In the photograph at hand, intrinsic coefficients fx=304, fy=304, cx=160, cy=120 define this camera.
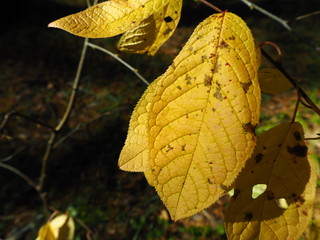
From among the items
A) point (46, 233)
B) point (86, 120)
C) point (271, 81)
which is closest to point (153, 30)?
point (271, 81)

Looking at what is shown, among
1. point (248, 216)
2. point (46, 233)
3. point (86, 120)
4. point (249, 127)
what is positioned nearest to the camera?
point (249, 127)

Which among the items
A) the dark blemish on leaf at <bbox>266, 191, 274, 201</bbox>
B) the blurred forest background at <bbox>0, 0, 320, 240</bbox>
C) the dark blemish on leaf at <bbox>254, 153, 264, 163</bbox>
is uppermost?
the dark blemish on leaf at <bbox>254, 153, 264, 163</bbox>

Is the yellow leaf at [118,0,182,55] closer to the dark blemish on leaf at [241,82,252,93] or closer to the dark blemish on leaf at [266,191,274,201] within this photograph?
the dark blemish on leaf at [241,82,252,93]

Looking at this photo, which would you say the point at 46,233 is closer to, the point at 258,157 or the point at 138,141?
the point at 138,141

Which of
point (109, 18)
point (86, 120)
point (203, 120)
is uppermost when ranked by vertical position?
point (109, 18)

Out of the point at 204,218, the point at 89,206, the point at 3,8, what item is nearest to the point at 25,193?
the point at 89,206

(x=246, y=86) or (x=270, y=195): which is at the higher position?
(x=246, y=86)

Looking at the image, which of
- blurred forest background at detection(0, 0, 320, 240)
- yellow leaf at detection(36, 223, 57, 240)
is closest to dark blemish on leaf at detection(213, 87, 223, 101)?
yellow leaf at detection(36, 223, 57, 240)

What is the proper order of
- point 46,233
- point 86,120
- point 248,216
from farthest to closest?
point 86,120, point 46,233, point 248,216
